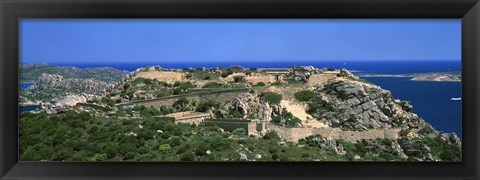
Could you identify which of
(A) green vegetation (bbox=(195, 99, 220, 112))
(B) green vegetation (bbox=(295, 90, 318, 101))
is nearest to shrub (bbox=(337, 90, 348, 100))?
(B) green vegetation (bbox=(295, 90, 318, 101))

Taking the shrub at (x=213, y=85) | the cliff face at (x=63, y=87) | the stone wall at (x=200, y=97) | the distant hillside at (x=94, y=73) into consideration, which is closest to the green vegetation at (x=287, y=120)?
the stone wall at (x=200, y=97)

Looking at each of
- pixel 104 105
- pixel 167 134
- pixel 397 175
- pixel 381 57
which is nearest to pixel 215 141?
pixel 167 134

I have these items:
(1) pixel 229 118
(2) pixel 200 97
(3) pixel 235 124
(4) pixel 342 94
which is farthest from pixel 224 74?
(4) pixel 342 94

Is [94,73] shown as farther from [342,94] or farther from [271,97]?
[342,94]

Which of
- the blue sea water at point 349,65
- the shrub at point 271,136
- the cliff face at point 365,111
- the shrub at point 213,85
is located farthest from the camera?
the shrub at point 213,85

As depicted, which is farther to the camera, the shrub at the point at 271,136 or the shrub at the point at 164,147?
the shrub at the point at 271,136

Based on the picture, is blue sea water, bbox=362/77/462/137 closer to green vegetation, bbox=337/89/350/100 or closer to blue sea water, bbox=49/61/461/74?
blue sea water, bbox=49/61/461/74

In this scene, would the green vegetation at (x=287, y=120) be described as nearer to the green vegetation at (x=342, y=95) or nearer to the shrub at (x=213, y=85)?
Answer: the green vegetation at (x=342, y=95)

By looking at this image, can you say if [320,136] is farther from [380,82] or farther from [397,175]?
[397,175]
